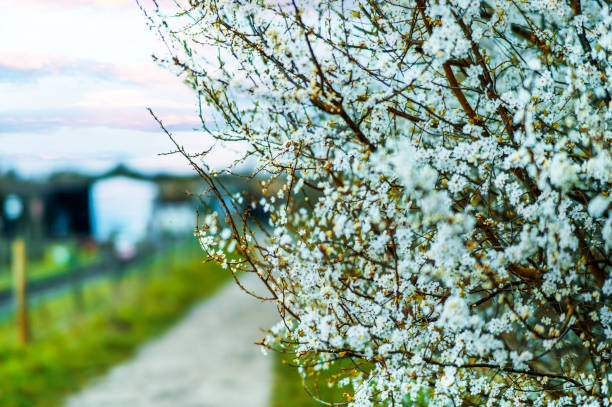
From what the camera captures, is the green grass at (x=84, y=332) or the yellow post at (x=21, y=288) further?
the yellow post at (x=21, y=288)

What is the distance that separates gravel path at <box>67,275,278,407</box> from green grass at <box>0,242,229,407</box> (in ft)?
A: 1.35

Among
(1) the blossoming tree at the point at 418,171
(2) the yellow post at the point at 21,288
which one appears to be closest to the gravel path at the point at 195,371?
(2) the yellow post at the point at 21,288

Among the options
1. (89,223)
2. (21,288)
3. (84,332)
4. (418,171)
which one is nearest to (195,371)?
(84,332)

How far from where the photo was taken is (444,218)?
Answer: 7.70 feet

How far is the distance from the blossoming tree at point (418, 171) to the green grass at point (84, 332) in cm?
587

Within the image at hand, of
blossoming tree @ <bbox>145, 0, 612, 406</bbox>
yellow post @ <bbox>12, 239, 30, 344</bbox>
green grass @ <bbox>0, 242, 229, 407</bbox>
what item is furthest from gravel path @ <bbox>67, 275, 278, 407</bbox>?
blossoming tree @ <bbox>145, 0, 612, 406</bbox>

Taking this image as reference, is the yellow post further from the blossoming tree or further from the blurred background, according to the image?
the blossoming tree

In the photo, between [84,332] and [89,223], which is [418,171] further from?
[89,223]

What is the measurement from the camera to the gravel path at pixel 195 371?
739cm

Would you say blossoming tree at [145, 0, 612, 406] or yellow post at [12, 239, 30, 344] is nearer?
blossoming tree at [145, 0, 612, 406]

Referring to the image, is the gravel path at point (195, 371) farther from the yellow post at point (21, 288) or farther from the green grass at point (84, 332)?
the yellow post at point (21, 288)

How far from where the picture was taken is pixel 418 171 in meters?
2.70

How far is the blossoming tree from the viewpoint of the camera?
2771 millimetres

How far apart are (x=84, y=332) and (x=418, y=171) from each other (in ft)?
30.1
